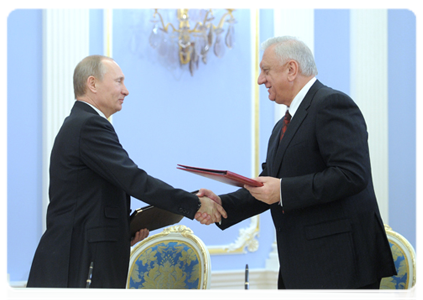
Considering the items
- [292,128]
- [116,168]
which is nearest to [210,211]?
[116,168]

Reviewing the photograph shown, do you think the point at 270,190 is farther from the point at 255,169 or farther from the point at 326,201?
the point at 255,169

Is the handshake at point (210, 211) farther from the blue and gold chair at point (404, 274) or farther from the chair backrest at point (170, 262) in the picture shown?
the blue and gold chair at point (404, 274)

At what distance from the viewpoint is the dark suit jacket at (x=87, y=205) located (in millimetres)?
2066

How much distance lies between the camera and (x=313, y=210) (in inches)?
80.1

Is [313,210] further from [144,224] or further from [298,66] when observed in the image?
[144,224]

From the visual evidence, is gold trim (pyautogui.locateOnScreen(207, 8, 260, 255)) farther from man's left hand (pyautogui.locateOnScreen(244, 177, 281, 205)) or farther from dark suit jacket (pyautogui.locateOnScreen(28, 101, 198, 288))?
man's left hand (pyautogui.locateOnScreen(244, 177, 281, 205))

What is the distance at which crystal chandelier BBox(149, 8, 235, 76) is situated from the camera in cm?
403

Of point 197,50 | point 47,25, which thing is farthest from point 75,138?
point 197,50

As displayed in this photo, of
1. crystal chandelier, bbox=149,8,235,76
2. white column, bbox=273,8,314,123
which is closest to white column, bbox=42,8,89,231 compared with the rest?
crystal chandelier, bbox=149,8,235,76

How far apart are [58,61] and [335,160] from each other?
2531 millimetres

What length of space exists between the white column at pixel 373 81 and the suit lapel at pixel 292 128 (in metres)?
2.53

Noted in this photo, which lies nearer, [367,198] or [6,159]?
[367,198]

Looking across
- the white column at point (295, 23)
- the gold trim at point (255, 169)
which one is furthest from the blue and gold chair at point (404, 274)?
the white column at point (295, 23)

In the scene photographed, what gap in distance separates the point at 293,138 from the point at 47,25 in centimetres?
242
